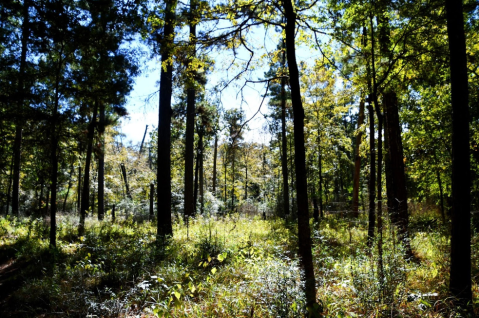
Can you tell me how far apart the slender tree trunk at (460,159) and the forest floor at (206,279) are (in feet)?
1.35

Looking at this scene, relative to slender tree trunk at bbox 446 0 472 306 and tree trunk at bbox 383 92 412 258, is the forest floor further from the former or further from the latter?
tree trunk at bbox 383 92 412 258

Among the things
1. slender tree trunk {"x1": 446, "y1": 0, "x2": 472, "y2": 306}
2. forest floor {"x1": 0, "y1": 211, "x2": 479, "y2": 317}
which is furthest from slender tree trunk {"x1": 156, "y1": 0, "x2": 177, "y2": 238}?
slender tree trunk {"x1": 446, "y1": 0, "x2": 472, "y2": 306}

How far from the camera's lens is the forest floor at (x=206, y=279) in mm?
3275

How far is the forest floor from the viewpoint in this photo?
3275 millimetres

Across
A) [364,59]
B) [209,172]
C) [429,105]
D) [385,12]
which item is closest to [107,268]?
[364,59]

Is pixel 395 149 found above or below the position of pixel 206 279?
above

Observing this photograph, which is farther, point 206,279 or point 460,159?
point 206,279

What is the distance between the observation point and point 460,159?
3.32m

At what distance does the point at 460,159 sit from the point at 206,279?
13.5 feet

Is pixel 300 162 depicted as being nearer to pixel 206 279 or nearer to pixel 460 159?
pixel 460 159

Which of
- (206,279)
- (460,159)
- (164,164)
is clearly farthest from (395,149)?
(164,164)

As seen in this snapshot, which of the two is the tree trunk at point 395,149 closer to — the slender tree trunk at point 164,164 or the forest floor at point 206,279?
the forest floor at point 206,279

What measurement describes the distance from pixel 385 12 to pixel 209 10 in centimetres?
323

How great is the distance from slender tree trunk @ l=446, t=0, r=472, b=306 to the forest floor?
413mm
